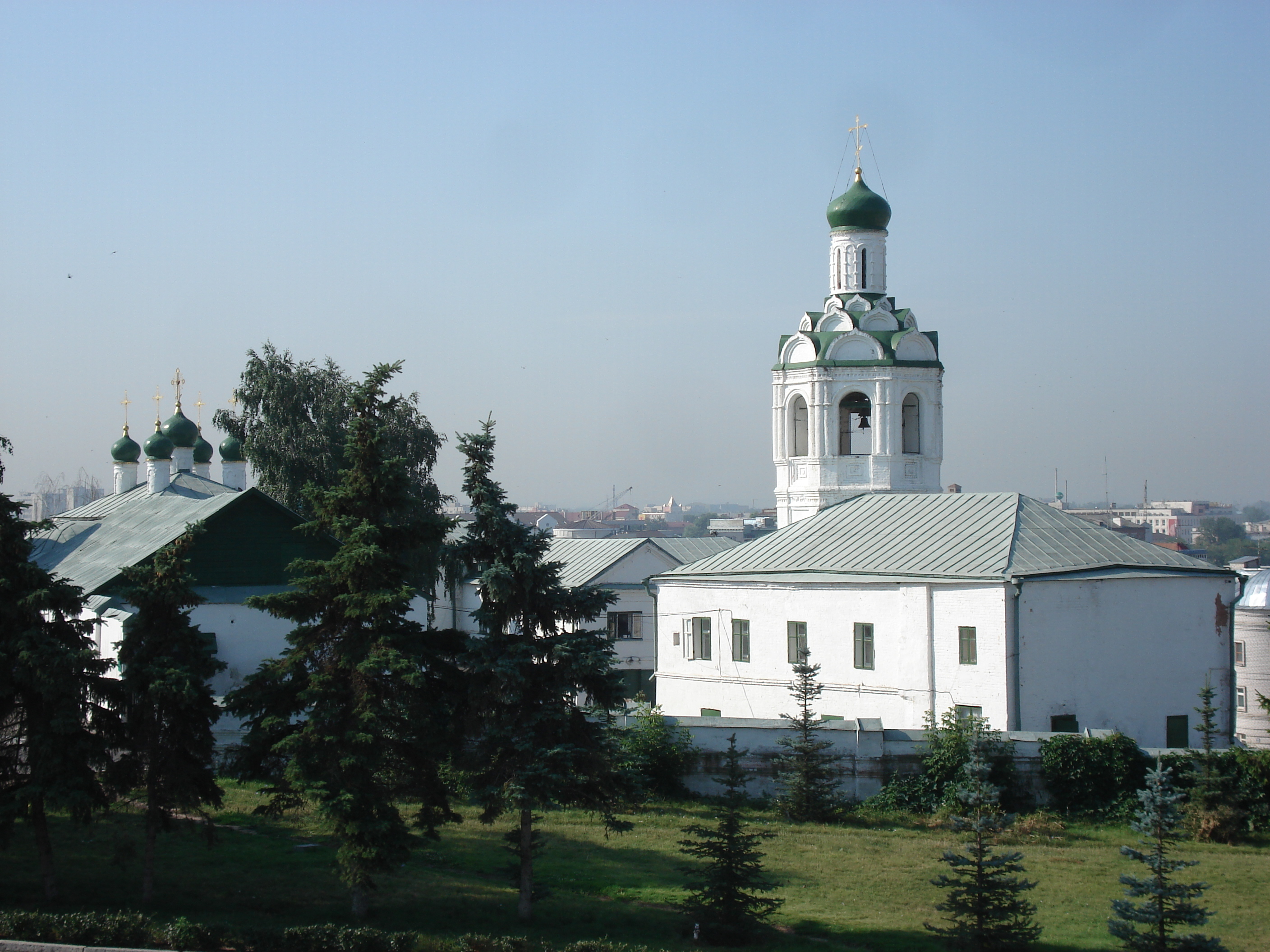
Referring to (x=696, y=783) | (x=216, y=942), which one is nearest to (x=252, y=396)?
(x=696, y=783)

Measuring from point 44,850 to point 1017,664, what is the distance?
15234mm

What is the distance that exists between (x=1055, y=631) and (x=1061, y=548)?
1981 millimetres

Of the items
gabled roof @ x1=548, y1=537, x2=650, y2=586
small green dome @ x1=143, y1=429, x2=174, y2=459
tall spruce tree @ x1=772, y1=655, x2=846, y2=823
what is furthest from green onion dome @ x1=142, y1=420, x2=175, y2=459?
tall spruce tree @ x1=772, y1=655, x2=846, y2=823

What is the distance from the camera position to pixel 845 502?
98.3ft

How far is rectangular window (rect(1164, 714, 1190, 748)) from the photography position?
2339 centimetres

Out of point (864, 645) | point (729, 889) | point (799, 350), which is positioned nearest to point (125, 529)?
point (864, 645)

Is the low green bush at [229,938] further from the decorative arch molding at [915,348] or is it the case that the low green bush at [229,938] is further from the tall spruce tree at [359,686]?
the decorative arch molding at [915,348]

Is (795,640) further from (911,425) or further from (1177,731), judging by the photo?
(911,425)

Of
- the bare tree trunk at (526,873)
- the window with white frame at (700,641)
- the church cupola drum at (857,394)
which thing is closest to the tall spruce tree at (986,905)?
the bare tree trunk at (526,873)

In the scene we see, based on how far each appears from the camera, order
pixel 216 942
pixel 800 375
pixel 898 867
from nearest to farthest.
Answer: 1. pixel 216 942
2. pixel 898 867
3. pixel 800 375

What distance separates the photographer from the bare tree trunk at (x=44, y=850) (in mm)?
14516

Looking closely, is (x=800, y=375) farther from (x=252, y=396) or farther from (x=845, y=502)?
(x=252, y=396)

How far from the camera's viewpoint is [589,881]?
16.3 m

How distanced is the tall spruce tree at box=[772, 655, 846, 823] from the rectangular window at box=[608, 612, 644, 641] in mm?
18277
